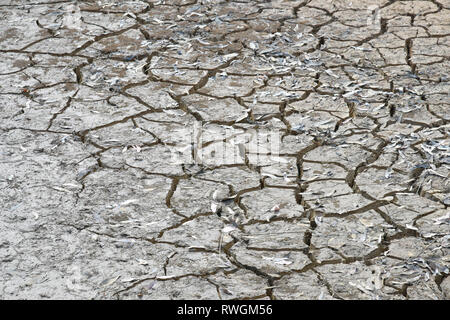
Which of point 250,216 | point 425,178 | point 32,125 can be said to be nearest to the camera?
point 250,216

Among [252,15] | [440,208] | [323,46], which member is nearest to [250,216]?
[440,208]

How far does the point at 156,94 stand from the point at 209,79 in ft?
1.43

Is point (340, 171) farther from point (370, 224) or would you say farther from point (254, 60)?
point (254, 60)

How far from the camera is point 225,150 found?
4.38m

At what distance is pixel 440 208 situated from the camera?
12.4 ft

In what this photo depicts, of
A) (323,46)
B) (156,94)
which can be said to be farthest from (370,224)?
(323,46)

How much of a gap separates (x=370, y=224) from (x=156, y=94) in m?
2.03

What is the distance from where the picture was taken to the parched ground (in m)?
3.37

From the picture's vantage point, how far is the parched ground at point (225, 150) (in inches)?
132

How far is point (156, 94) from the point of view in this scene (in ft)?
16.6

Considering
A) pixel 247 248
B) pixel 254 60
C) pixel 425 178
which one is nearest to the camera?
pixel 247 248

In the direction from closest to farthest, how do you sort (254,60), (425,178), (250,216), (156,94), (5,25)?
1. (250,216)
2. (425,178)
3. (156,94)
4. (254,60)
5. (5,25)

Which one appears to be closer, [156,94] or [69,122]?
[69,122]

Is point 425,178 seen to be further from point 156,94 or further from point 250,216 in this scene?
point 156,94
